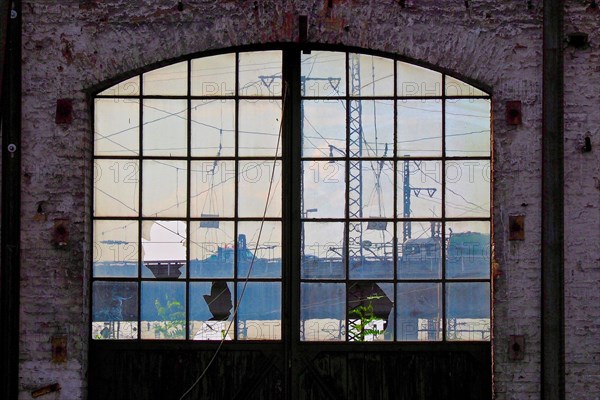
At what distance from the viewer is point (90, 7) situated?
495cm

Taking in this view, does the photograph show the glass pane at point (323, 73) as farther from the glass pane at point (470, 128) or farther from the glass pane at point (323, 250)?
the glass pane at point (323, 250)

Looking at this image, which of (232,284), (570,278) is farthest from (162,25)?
(570,278)

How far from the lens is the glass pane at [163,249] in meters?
5.09

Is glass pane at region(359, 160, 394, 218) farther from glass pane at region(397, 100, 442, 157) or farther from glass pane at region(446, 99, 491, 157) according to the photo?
glass pane at region(446, 99, 491, 157)

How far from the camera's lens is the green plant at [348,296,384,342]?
16.6 ft

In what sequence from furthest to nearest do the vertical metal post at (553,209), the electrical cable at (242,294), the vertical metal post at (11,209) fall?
the electrical cable at (242,294), the vertical metal post at (11,209), the vertical metal post at (553,209)

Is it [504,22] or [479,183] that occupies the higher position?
[504,22]

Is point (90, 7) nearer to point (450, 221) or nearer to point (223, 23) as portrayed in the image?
point (223, 23)

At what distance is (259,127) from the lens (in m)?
5.12

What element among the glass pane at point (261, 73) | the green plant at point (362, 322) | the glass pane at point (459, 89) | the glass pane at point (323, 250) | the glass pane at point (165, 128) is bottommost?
the green plant at point (362, 322)

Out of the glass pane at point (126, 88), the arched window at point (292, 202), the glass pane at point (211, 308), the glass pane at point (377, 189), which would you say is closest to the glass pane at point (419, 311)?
the arched window at point (292, 202)

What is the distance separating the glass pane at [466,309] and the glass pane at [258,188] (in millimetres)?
1331

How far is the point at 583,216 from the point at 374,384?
5.82ft

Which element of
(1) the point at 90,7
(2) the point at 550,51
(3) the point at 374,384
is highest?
(1) the point at 90,7
